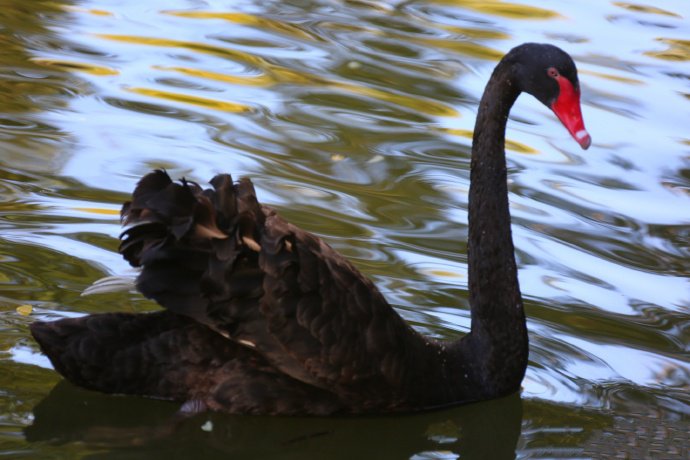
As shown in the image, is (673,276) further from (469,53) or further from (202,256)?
(469,53)

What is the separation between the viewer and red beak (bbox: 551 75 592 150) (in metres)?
4.61

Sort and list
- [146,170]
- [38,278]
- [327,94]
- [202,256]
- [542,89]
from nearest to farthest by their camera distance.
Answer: [202,256] < [542,89] < [38,278] < [146,170] < [327,94]

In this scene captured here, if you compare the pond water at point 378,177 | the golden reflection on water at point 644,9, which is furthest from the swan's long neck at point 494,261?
the golden reflection on water at point 644,9

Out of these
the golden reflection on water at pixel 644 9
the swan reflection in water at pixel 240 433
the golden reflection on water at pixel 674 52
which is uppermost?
the golden reflection on water at pixel 644 9

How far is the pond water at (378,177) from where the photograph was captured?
453 cm

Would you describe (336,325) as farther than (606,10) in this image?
No

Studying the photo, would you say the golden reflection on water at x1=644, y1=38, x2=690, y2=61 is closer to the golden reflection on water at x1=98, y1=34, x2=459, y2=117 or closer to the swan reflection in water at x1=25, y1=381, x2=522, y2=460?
the golden reflection on water at x1=98, y1=34, x2=459, y2=117

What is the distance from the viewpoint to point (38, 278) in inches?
206

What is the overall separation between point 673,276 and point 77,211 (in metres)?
2.62

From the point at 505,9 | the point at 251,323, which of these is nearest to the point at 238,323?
the point at 251,323

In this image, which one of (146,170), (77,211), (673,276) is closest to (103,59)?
(146,170)

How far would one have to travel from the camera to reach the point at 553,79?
462 cm

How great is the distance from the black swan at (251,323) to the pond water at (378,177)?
4.7 inches

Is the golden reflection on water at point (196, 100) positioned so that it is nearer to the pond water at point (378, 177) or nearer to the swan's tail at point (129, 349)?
the pond water at point (378, 177)
